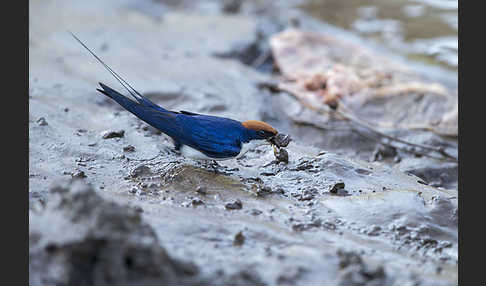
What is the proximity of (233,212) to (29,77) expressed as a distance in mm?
3356

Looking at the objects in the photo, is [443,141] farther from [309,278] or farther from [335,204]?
[309,278]

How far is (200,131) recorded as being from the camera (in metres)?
4.08

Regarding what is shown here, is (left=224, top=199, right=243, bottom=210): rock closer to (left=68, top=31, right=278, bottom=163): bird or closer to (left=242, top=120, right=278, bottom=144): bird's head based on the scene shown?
(left=68, top=31, right=278, bottom=163): bird

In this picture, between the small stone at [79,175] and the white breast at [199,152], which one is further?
the white breast at [199,152]

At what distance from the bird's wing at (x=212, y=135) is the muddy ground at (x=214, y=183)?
0.56 ft

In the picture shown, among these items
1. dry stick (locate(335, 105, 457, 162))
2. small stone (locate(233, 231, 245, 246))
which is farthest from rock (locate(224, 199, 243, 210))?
dry stick (locate(335, 105, 457, 162))

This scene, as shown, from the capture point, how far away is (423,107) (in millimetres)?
5715

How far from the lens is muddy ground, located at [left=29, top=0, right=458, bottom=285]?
253 centimetres

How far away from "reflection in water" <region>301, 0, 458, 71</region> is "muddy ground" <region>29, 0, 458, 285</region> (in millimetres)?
1812

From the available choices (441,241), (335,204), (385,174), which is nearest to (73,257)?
(335,204)

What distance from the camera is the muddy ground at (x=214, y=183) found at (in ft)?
8.29

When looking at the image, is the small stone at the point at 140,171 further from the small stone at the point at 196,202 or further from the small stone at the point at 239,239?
the small stone at the point at 239,239

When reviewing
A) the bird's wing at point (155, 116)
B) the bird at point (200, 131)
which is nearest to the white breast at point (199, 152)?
the bird at point (200, 131)

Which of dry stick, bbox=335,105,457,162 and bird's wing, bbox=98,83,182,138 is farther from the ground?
bird's wing, bbox=98,83,182,138
